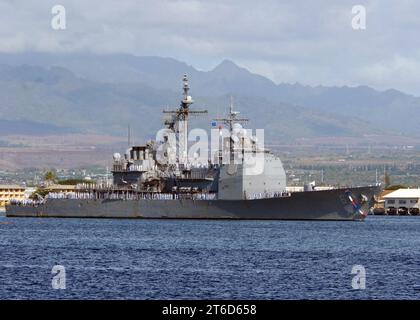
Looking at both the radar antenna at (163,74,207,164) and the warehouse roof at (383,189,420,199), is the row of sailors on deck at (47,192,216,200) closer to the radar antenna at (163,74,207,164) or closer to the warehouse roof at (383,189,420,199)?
the radar antenna at (163,74,207,164)

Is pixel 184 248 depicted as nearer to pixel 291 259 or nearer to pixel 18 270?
pixel 291 259

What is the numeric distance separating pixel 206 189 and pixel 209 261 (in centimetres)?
4370

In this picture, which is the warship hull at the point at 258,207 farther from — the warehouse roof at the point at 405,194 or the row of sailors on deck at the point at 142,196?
the warehouse roof at the point at 405,194

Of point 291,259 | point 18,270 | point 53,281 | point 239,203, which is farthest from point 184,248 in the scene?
point 239,203

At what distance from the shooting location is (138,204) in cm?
10225

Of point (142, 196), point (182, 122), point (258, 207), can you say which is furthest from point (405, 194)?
point (258, 207)

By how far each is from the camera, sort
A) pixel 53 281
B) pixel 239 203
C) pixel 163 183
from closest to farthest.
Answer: pixel 53 281, pixel 239 203, pixel 163 183

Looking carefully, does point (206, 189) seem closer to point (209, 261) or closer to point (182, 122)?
point (182, 122)

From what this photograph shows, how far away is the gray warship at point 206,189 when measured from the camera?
95.1 meters

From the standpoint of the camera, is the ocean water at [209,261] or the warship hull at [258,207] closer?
the ocean water at [209,261]

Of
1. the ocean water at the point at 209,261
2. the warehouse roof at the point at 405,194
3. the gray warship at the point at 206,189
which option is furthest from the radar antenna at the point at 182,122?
the warehouse roof at the point at 405,194

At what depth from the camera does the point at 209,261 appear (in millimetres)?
56000

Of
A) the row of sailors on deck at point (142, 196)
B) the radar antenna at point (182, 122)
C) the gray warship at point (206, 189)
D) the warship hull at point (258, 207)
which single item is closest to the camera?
the warship hull at point (258, 207)
